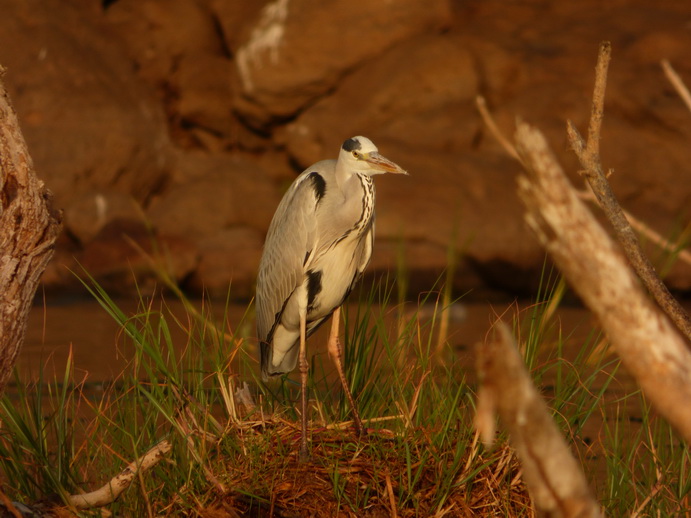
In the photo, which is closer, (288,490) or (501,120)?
(288,490)

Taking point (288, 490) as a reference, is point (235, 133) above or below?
below

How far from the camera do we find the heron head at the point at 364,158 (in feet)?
12.2

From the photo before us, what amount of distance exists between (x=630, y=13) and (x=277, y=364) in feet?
28.2

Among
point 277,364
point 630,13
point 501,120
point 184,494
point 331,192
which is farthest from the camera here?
point 630,13

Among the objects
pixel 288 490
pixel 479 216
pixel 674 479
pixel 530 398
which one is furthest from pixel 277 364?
pixel 479 216

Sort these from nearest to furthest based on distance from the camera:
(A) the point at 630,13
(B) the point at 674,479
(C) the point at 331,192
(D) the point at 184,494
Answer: (D) the point at 184,494, (B) the point at 674,479, (C) the point at 331,192, (A) the point at 630,13

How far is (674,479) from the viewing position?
3367 mm

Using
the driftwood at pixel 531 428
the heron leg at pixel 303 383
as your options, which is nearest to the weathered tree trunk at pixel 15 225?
the heron leg at pixel 303 383

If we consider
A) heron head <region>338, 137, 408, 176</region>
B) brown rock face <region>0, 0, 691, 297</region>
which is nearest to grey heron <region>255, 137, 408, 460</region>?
heron head <region>338, 137, 408, 176</region>

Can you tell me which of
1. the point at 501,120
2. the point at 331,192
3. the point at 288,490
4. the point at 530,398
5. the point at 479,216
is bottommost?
the point at 479,216

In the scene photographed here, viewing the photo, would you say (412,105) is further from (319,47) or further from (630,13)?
(630,13)

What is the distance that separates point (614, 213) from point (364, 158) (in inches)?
77.1

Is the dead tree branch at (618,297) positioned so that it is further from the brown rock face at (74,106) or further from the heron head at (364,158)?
the brown rock face at (74,106)

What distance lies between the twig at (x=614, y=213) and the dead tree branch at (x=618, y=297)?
0.67m
